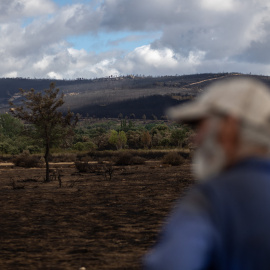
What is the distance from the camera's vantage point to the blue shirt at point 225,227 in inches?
53.6

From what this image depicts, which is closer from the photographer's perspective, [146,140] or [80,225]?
[80,225]

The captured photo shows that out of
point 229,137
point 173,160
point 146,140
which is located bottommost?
point 146,140

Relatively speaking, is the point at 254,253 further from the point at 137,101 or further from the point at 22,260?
the point at 137,101

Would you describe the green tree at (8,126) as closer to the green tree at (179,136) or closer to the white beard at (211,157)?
the green tree at (179,136)

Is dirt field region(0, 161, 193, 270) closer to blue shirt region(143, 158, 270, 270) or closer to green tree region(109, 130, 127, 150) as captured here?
blue shirt region(143, 158, 270, 270)

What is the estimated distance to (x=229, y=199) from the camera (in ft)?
4.52

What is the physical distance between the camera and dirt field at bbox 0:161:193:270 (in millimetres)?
8008

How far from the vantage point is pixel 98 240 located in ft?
31.2

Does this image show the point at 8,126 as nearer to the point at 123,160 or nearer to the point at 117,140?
the point at 117,140

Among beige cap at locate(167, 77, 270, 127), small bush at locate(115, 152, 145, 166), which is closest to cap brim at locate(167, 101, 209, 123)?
beige cap at locate(167, 77, 270, 127)

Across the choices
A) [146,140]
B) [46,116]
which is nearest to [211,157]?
[46,116]

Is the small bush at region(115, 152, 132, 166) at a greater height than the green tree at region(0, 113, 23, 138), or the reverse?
the green tree at region(0, 113, 23, 138)

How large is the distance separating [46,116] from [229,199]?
66.9ft

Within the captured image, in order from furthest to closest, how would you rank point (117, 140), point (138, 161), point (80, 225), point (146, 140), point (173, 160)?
point (146, 140), point (117, 140), point (138, 161), point (173, 160), point (80, 225)
